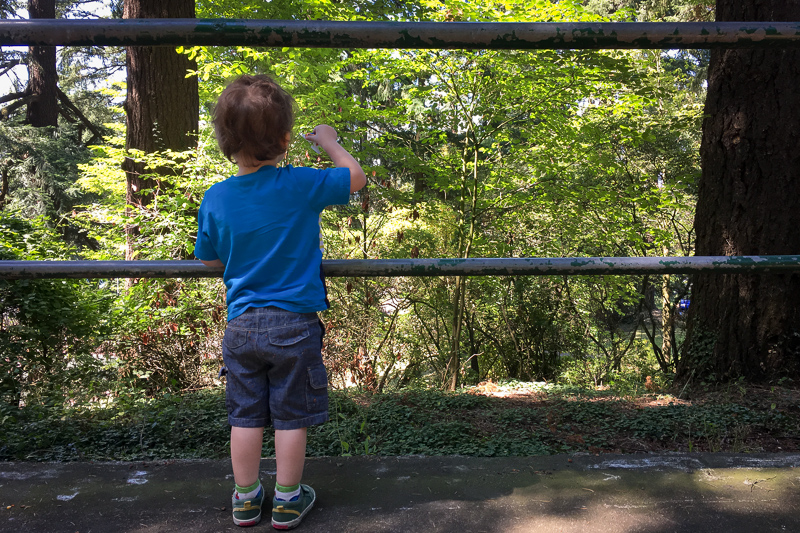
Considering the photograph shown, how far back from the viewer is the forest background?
19.3 ft

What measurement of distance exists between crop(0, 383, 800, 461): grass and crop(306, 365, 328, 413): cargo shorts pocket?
0.90 m

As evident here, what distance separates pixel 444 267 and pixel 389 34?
2.36 feet

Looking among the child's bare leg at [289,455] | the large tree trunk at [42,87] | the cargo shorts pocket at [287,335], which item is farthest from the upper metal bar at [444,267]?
the large tree trunk at [42,87]

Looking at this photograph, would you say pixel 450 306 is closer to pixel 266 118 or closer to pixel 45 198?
pixel 266 118

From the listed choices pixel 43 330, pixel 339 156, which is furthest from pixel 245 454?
pixel 43 330

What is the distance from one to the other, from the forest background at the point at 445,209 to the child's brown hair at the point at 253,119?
325 centimetres

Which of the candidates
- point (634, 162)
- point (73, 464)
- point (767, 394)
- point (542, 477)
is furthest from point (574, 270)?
point (634, 162)

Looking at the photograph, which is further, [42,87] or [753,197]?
[42,87]

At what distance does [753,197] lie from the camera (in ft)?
14.6

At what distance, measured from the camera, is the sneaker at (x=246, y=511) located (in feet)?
5.45

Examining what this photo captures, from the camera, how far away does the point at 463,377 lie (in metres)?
7.86

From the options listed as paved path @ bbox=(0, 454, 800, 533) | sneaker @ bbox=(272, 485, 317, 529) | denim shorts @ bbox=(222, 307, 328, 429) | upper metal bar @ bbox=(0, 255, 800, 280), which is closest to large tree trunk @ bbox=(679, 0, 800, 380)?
paved path @ bbox=(0, 454, 800, 533)

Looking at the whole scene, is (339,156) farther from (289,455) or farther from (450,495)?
(450,495)

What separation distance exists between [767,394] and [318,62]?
20.8 ft
